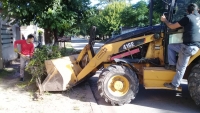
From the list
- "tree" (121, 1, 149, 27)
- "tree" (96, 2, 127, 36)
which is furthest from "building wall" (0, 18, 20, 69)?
"tree" (96, 2, 127, 36)

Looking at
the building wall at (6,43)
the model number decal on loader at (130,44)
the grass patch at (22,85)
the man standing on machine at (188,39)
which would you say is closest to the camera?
the man standing on machine at (188,39)

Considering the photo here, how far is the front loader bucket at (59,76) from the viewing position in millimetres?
6145

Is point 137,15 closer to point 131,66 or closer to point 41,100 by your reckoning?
point 131,66

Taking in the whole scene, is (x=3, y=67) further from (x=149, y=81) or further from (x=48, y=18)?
(x=149, y=81)

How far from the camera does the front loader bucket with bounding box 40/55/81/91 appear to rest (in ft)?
20.2

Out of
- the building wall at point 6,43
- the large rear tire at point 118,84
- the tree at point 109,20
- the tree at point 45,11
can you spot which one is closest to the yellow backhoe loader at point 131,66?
the large rear tire at point 118,84

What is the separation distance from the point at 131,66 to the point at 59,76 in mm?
1837

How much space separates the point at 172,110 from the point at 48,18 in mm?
4923

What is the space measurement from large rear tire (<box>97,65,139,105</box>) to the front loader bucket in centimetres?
95

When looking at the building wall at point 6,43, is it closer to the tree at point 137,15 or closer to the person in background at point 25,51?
the person in background at point 25,51

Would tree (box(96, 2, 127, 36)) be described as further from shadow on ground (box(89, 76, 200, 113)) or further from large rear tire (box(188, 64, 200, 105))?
large rear tire (box(188, 64, 200, 105))

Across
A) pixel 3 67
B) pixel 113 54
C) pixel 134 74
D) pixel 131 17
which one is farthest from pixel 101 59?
pixel 131 17

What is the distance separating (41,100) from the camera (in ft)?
19.1

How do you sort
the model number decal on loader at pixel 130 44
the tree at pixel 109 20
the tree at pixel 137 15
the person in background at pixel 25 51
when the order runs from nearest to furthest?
the model number decal on loader at pixel 130 44
the person in background at pixel 25 51
the tree at pixel 137 15
the tree at pixel 109 20
